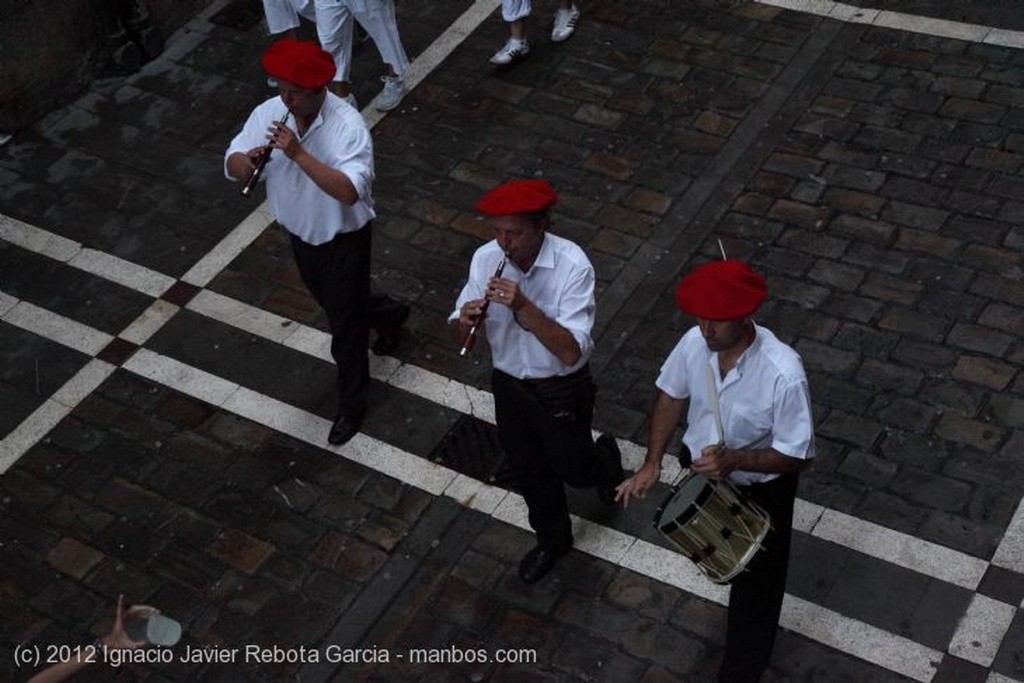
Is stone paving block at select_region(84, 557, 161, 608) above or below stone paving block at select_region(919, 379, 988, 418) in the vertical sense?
below

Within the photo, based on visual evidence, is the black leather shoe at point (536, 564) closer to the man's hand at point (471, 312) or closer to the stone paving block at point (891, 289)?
the man's hand at point (471, 312)

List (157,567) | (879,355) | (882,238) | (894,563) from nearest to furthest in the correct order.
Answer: (894,563) → (157,567) → (879,355) → (882,238)

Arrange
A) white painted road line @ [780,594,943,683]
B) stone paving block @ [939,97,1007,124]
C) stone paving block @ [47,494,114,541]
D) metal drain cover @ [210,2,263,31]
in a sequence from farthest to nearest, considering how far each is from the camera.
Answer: metal drain cover @ [210,2,263,31], stone paving block @ [939,97,1007,124], stone paving block @ [47,494,114,541], white painted road line @ [780,594,943,683]

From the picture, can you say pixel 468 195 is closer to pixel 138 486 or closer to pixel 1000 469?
pixel 138 486

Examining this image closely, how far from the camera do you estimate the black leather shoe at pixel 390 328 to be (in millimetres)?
7902

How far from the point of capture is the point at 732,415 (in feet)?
17.8

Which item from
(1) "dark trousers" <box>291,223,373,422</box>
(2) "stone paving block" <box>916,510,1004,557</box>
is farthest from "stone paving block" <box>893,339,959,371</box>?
(1) "dark trousers" <box>291,223,373,422</box>

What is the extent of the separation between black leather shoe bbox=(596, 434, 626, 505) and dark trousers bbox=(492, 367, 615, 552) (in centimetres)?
3

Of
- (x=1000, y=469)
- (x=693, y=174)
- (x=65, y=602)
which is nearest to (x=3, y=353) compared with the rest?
(x=65, y=602)

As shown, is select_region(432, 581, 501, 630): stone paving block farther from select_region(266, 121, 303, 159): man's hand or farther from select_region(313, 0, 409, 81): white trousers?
select_region(313, 0, 409, 81): white trousers

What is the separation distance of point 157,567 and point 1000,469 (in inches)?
162

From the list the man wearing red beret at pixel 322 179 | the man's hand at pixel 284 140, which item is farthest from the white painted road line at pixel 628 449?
the man's hand at pixel 284 140

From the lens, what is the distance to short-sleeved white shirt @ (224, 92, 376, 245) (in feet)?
22.7

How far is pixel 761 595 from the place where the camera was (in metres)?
5.84
